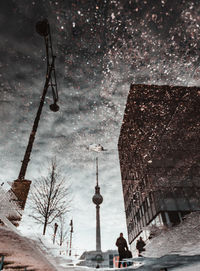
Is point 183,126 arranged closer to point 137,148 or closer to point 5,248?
point 137,148

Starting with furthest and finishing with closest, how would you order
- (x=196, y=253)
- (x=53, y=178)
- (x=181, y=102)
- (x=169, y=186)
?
1. (x=53, y=178)
2. (x=169, y=186)
3. (x=181, y=102)
4. (x=196, y=253)

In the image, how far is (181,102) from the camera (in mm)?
4152

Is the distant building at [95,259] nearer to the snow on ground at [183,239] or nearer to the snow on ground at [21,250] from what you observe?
the snow on ground at [21,250]

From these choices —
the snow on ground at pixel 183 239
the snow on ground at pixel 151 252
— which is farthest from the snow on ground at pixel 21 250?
the snow on ground at pixel 183 239

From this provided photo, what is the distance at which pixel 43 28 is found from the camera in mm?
5645

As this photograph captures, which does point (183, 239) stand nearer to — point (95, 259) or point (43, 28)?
point (43, 28)

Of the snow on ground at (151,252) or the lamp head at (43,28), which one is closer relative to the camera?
the snow on ground at (151,252)

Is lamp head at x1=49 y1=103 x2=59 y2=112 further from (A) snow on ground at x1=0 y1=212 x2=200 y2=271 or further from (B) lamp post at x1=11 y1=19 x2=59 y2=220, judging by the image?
(A) snow on ground at x1=0 y1=212 x2=200 y2=271

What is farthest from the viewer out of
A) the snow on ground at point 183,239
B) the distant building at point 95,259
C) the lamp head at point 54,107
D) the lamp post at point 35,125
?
the lamp head at point 54,107

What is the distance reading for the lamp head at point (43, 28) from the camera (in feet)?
18.3

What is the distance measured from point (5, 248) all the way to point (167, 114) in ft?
18.4

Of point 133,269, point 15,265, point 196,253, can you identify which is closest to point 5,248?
point 15,265

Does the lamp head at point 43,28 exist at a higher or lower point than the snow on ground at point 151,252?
higher

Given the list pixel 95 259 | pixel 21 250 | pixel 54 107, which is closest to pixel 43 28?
pixel 54 107
